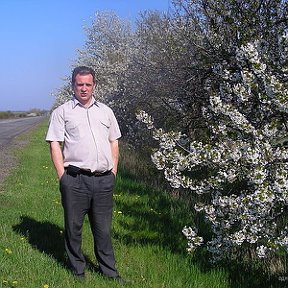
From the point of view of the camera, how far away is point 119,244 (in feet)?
21.5

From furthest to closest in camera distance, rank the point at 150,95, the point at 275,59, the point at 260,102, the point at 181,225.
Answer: the point at 150,95 → the point at 181,225 → the point at 275,59 → the point at 260,102

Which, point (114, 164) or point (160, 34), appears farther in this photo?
point (160, 34)

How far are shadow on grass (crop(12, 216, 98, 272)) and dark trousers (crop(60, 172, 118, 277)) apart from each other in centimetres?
26

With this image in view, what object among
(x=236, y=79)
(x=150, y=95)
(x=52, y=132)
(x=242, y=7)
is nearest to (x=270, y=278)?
(x=236, y=79)

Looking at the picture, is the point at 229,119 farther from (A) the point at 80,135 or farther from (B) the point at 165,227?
(B) the point at 165,227

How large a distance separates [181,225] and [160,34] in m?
7.69

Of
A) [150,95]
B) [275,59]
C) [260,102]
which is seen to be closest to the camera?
[260,102]

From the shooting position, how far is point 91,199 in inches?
206

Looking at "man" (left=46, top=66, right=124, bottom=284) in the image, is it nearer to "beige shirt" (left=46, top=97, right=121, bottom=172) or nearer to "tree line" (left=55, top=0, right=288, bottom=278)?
"beige shirt" (left=46, top=97, right=121, bottom=172)

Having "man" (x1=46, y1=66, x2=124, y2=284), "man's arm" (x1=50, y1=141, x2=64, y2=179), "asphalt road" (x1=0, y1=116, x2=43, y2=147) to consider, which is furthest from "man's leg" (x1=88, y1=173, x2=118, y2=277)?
"asphalt road" (x1=0, y1=116, x2=43, y2=147)

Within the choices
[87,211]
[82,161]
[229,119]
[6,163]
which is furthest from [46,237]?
[6,163]

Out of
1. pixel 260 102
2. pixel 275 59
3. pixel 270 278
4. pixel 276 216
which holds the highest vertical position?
pixel 275 59

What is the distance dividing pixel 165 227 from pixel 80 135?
299cm

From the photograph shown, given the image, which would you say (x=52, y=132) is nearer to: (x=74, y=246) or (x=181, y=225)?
(x=74, y=246)
